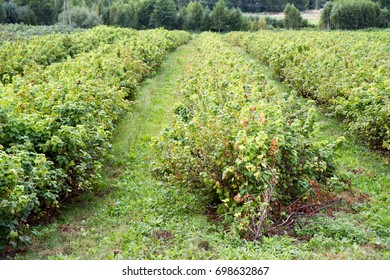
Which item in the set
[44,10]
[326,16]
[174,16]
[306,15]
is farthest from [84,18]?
[306,15]

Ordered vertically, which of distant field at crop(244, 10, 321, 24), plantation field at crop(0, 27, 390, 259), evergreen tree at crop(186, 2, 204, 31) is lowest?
distant field at crop(244, 10, 321, 24)

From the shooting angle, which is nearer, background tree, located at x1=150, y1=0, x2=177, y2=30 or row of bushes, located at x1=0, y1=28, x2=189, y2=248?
row of bushes, located at x1=0, y1=28, x2=189, y2=248

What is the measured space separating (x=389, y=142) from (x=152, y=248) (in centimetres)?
516

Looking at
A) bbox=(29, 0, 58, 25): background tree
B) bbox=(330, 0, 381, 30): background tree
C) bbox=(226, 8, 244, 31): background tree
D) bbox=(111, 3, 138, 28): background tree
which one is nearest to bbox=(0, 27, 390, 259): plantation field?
bbox=(29, 0, 58, 25): background tree

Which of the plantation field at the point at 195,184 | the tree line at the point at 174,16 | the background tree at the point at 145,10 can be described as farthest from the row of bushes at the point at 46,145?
the background tree at the point at 145,10

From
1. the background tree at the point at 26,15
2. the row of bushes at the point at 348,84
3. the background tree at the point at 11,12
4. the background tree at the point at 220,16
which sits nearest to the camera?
the row of bushes at the point at 348,84

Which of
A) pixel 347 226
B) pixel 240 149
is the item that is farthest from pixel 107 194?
pixel 347 226

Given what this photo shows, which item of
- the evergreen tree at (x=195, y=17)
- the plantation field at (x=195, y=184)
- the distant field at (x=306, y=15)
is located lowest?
the distant field at (x=306, y=15)

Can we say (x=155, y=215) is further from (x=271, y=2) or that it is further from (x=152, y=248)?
(x=271, y=2)

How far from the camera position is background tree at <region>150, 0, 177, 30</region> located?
69188 millimetres

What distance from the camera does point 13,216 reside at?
17.5 feet

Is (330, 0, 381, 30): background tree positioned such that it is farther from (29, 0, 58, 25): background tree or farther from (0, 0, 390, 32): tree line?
(29, 0, 58, 25): background tree

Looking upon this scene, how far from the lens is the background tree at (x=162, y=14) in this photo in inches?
2724

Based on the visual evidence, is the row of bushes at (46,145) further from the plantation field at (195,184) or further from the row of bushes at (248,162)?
the row of bushes at (248,162)
